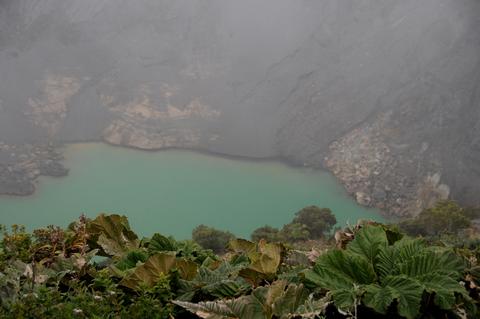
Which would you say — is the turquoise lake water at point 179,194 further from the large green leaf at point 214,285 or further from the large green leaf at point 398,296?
the large green leaf at point 398,296

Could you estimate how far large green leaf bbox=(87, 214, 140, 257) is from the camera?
2.92 m

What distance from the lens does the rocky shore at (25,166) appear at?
86.0 feet

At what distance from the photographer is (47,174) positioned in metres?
27.8

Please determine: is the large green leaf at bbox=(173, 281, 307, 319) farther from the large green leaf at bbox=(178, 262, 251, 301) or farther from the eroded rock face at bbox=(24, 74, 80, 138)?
the eroded rock face at bbox=(24, 74, 80, 138)

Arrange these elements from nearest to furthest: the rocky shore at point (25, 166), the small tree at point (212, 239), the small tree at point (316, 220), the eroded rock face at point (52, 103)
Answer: the small tree at point (212, 239)
the small tree at point (316, 220)
the rocky shore at point (25, 166)
the eroded rock face at point (52, 103)

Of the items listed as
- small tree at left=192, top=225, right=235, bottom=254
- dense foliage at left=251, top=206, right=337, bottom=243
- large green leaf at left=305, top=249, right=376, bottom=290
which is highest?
dense foliage at left=251, top=206, right=337, bottom=243

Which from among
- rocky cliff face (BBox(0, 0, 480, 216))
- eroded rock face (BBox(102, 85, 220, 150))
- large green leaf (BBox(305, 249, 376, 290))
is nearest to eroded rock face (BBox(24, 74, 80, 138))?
rocky cliff face (BBox(0, 0, 480, 216))

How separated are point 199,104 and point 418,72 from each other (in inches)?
525

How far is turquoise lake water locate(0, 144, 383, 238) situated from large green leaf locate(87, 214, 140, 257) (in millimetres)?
19420

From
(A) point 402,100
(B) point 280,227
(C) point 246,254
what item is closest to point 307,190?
(B) point 280,227

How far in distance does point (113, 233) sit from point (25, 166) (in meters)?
27.0

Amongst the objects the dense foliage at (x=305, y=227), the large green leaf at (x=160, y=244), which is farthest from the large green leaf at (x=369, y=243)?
the dense foliage at (x=305, y=227)

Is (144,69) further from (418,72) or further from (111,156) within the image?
(418,72)

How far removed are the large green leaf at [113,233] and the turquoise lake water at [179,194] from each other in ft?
63.7
